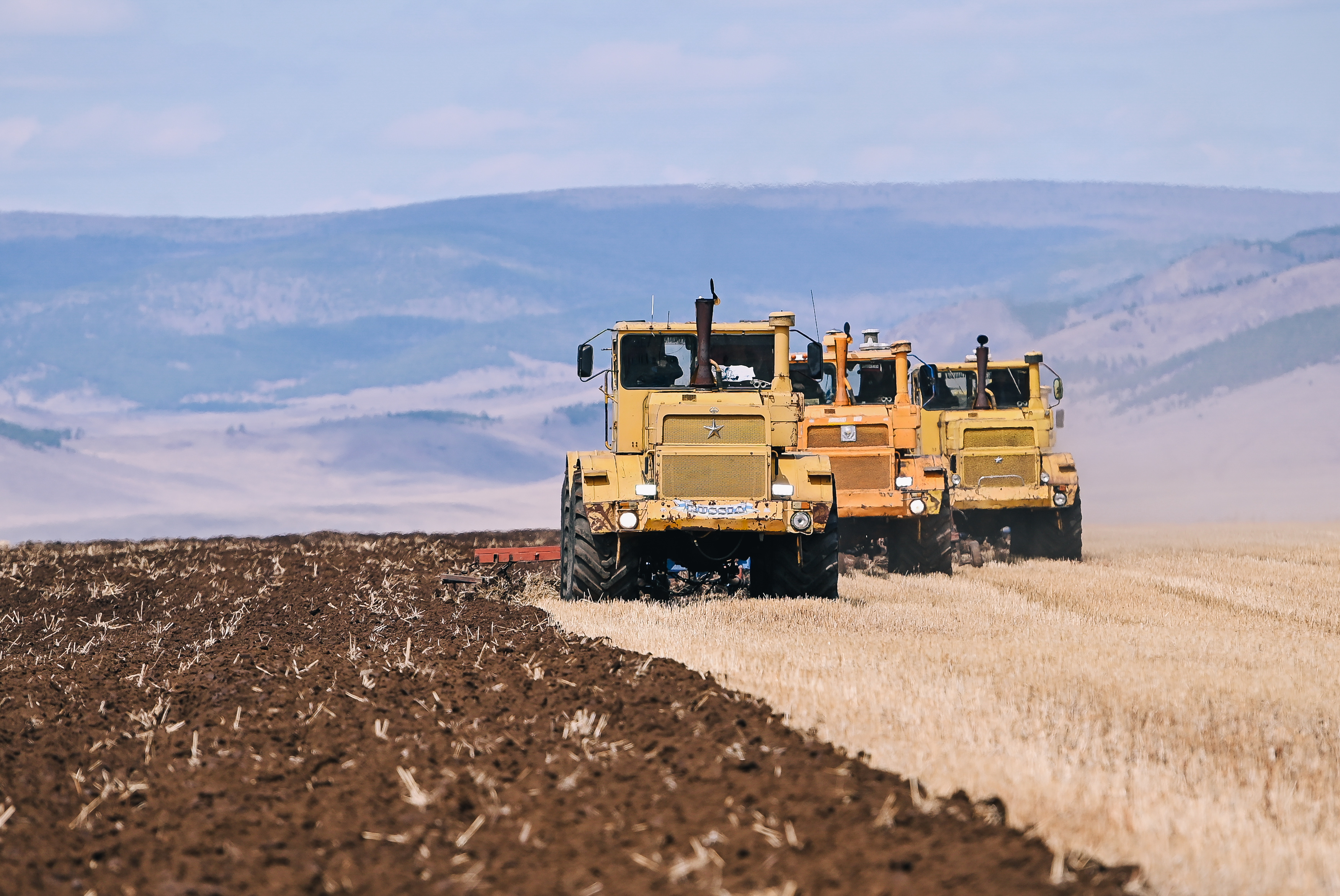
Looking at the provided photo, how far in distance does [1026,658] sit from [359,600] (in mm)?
8134

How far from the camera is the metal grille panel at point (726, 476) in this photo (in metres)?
15.0

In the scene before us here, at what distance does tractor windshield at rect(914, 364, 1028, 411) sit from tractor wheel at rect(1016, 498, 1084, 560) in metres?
1.71

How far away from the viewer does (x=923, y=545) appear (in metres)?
20.3

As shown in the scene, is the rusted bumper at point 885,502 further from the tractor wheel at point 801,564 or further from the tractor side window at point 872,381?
the tractor wheel at point 801,564

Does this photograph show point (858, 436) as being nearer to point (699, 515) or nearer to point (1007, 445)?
point (1007, 445)

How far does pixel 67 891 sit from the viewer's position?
573 cm

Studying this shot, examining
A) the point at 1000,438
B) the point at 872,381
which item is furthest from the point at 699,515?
the point at 1000,438

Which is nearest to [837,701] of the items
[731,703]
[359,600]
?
[731,703]

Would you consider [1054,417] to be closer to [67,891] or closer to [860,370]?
[860,370]

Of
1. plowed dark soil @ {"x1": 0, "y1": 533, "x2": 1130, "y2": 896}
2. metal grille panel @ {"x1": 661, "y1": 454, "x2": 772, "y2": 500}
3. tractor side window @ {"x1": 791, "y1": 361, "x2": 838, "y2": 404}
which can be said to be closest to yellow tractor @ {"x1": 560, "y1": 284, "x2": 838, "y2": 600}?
metal grille panel @ {"x1": 661, "y1": 454, "x2": 772, "y2": 500}

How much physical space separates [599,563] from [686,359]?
229 cm

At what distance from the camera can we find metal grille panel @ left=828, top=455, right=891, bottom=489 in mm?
19781

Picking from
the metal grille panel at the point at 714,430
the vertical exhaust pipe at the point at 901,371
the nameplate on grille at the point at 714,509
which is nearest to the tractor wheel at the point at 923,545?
the vertical exhaust pipe at the point at 901,371

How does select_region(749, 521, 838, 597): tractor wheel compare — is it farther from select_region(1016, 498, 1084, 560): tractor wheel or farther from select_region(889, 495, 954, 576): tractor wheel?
select_region(1016, 498, 1084, 560): tractor wheel
